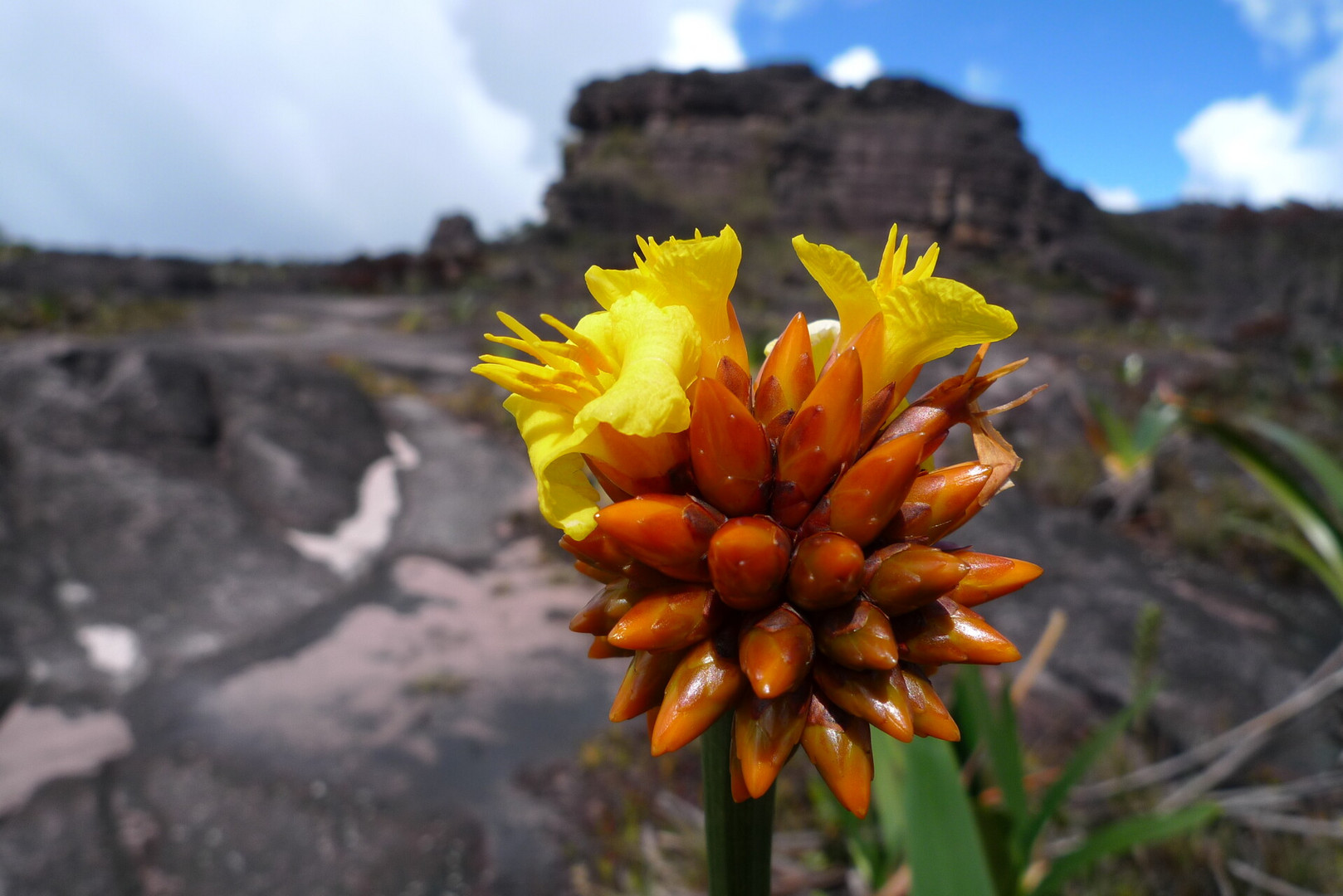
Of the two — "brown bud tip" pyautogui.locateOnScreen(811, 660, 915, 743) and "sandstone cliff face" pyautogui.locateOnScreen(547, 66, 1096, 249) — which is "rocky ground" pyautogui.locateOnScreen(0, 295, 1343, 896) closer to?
"brown bud tip" pyautogui.locateOnScreen(811, 660, 915, 743)

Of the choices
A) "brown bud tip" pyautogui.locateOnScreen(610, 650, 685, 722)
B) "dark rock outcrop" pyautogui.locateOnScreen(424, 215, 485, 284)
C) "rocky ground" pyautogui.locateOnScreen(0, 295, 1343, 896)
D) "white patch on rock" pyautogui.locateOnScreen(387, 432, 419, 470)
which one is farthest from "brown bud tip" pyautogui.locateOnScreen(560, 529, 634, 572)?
"dark rock outcrop" pyautogui.locateOnScreen(424, 215, 485, 284)

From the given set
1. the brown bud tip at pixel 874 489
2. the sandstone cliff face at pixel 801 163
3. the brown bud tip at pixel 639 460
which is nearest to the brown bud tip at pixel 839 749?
the brown bud tip at pixel 874 489

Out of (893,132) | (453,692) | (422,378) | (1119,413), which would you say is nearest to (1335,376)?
(1119,413)

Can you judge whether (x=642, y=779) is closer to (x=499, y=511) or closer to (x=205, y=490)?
(x=499, y=511)

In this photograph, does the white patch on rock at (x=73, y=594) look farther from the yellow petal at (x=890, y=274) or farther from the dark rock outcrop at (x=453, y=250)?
the dark rock outcrop at (x=453, y=250)

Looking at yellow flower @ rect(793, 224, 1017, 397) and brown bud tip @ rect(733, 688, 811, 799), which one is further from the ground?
yellow flower @ rect(793, 224, 1017, 397)
